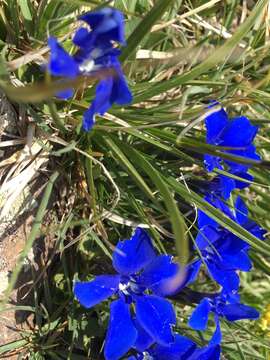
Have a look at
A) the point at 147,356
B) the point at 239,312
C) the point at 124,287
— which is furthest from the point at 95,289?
the point at 239,312

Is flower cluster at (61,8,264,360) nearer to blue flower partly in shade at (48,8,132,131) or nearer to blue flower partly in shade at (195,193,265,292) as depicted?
blue flower partly in shade at (195,193,265,292)

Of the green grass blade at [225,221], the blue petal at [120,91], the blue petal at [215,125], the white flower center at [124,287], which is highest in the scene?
the blue petal at [120,91]

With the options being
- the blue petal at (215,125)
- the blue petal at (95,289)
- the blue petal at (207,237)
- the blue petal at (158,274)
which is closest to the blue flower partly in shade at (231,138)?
the blue petal at (215,125)

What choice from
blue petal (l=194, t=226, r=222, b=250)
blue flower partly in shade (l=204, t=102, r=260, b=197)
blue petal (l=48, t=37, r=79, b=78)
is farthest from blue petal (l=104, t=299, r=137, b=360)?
blue petal (l=48, t=37, r=79, b=78)

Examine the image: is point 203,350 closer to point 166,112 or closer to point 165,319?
point 165,319

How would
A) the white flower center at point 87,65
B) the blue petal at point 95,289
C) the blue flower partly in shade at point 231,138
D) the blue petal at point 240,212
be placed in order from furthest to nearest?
the blue petal at point 240,212, the blue flower partly in shade at point 231,138, the blue petal at point 95,289, the white flower center at point 87,65

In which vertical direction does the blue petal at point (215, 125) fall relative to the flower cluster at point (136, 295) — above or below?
above

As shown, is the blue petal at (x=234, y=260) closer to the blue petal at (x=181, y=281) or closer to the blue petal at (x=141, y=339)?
the blue petal at (x=181, y=281)

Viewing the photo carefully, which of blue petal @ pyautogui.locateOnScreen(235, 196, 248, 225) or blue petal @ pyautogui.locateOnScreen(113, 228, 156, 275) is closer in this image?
blue petal @ pyautogui.locateOnScreen(113, 228, 156, 275)

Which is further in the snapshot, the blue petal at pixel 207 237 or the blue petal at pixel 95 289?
the blue petal at pixel 207 237
